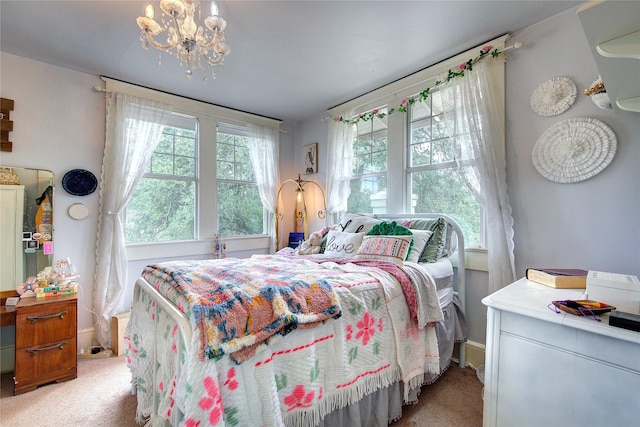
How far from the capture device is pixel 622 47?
0.91m

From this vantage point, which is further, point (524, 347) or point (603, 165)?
point (603, 165)

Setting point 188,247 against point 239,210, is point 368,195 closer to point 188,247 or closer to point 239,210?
point 239,210

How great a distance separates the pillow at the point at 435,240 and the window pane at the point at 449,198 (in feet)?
0.95

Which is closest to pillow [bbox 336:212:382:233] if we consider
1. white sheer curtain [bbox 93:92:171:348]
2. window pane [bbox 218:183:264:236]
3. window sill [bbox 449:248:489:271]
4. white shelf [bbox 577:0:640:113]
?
window sill [bbox 449:248:489:271]

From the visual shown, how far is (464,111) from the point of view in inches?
90.7

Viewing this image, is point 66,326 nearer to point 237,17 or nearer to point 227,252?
point 227,252

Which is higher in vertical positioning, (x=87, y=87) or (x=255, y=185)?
(x=87, y=87)

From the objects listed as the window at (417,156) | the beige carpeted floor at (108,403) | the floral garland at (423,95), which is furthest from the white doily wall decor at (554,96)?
the beige carpeted floor at (108,403)

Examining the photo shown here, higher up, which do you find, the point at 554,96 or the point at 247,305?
the point at 554,96

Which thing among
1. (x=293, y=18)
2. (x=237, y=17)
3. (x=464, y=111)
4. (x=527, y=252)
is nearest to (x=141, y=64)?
(x=237, y=17)

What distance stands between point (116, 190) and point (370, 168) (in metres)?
2.68

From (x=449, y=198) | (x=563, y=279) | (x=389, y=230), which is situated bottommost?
(x=563, y=279)

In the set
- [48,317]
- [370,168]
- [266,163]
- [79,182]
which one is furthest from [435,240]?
[79,182]

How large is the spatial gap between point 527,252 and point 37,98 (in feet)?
14.0
